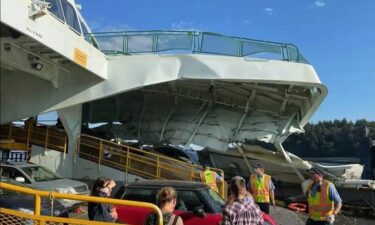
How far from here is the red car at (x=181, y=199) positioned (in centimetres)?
759

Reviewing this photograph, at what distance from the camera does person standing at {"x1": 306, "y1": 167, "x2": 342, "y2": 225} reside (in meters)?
7.12

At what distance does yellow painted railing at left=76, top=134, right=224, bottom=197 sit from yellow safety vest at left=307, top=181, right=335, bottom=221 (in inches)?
415

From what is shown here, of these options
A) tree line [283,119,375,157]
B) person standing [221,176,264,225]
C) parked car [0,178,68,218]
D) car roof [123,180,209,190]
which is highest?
person standing [221,176,264,225]

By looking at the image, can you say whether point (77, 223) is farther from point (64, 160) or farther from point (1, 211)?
point (64, 160)

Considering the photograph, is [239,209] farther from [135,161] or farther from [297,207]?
[297,207]

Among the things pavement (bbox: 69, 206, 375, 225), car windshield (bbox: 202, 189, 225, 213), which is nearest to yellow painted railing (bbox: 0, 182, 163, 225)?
car windshield (bbox: 202, 189, 225, 213)

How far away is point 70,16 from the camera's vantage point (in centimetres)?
1612

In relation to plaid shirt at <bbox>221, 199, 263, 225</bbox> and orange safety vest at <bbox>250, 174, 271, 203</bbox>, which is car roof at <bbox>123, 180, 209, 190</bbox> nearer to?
orange safety vest at <bbox>250, 174, 271, 203</bbox>

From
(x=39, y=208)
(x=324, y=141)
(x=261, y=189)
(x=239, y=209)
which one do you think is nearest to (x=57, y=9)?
(x=261, y=189)

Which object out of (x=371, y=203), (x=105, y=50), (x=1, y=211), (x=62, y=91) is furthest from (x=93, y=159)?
(x=1, y=211)

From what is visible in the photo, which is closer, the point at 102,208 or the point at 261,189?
the point at 102,208

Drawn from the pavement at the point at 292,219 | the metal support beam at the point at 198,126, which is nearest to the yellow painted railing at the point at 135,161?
the metal support beam at the point at 198,126

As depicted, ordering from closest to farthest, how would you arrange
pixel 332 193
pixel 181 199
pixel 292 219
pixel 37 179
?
pixel 332 193, pixel 181 199, pixel 37 179, pixel 292 219

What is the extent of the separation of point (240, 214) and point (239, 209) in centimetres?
5
